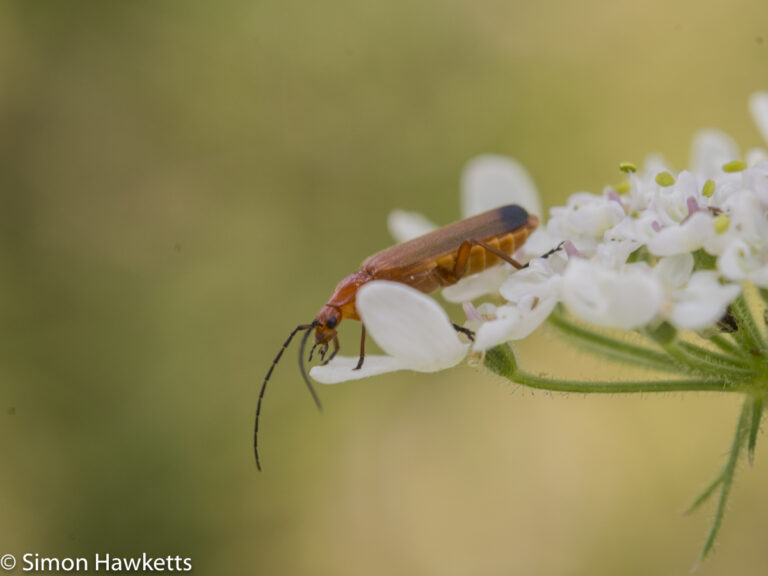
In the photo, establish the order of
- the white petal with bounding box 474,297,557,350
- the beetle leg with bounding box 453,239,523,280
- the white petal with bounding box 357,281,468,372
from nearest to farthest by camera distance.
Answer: the white petal with bounding box 357,281,468,372 < the white petal with bounding box 474,297,557,350 < the beetle leg with bounding box 453,239,523,280

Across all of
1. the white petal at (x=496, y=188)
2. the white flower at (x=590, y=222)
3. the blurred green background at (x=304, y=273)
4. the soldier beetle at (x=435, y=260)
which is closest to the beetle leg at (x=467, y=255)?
the soldier beetle at (x=435, y=260)

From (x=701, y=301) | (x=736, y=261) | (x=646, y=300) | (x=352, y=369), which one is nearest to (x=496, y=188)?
(x=352, y=369)

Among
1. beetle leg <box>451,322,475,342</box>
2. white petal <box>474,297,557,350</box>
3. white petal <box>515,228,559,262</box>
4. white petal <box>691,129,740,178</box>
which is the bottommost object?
beetle leg <box>451,322,475,342</box>

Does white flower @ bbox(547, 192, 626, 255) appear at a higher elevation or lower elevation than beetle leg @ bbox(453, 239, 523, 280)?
higher

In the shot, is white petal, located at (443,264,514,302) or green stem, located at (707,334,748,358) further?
white petal, located at (443,264,514,302)

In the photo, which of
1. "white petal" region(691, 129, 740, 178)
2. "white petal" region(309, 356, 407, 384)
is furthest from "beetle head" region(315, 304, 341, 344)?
"white petal" region(691, 129, 740, 178)

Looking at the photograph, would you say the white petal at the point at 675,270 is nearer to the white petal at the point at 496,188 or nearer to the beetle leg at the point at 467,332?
the beetle leg at the point at 467,332

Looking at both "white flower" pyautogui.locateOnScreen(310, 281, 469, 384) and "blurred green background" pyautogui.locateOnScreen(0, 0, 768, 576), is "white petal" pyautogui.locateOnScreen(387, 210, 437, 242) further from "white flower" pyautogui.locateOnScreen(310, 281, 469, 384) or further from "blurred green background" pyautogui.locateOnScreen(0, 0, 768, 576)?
"blurred green background" pyautogui.locateOnScreen(0, 0, 768, 576)
